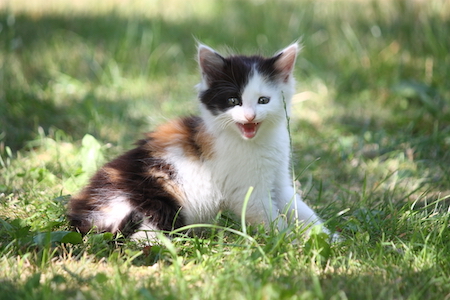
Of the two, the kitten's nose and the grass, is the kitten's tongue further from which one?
the grass

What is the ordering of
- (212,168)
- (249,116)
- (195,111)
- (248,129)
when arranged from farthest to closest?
(195,111), (212,168), (248,129), (249,116)

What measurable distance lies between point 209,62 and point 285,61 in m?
0.44

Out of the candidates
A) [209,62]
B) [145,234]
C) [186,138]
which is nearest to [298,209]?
[186,138]

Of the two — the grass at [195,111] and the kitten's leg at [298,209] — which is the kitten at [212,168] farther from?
the grass at [195,111]

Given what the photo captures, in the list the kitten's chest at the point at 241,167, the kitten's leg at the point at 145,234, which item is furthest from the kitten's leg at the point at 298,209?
the kitten's leg at the point at 145,234

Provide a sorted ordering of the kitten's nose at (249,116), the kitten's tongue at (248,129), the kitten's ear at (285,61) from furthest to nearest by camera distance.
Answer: the kitten's ear at (285,61), the kitten's tongue at (248,129), the kitten's nose at (249,116)

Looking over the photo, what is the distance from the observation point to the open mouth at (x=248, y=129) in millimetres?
2611

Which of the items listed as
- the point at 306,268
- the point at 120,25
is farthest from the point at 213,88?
the point at 120,25

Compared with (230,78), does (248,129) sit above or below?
below

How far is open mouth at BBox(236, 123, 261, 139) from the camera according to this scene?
2.61 metres

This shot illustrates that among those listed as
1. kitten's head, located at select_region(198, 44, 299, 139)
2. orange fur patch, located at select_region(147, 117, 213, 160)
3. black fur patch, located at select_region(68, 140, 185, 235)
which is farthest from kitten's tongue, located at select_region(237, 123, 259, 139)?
black fur patch, located at select_region(68, 140, 185, 235)

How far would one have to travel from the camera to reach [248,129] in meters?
2.62

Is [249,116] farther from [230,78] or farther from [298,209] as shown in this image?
[298,209]

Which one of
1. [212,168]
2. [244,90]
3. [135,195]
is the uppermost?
[244,90]
